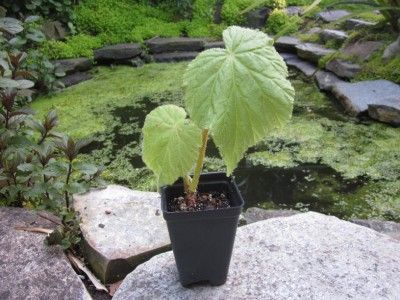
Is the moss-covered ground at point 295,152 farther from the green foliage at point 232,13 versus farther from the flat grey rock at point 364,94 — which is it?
the green foliage at point 232,13

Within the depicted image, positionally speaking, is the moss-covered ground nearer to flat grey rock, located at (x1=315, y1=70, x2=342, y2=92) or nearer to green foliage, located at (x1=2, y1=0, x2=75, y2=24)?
flat grey rock, located at (x1=315, y1=70, x2=342, y2=92)

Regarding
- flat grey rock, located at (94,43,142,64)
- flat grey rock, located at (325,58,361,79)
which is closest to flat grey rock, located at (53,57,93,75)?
flat grey rock, located at (94,43,142,64)

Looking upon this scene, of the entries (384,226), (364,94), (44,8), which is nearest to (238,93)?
(384,226)

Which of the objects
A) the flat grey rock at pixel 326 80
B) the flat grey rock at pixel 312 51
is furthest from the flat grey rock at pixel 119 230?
the flat grey rock at pixel 312 51

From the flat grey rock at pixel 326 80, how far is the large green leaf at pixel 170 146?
8.91ft

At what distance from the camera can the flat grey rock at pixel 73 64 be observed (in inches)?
162

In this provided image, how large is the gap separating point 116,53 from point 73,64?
52 cm

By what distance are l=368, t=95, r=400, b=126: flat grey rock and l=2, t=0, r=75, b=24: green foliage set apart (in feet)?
10.1

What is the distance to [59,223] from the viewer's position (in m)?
1.68

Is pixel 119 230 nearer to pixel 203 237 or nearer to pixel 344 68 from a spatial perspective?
pixel 203 237

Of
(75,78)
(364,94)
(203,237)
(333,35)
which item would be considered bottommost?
(75,78)

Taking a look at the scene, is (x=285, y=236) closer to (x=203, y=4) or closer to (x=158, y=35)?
(x=158, y=35)

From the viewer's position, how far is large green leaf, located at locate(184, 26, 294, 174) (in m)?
1.04

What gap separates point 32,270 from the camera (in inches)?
57.6
